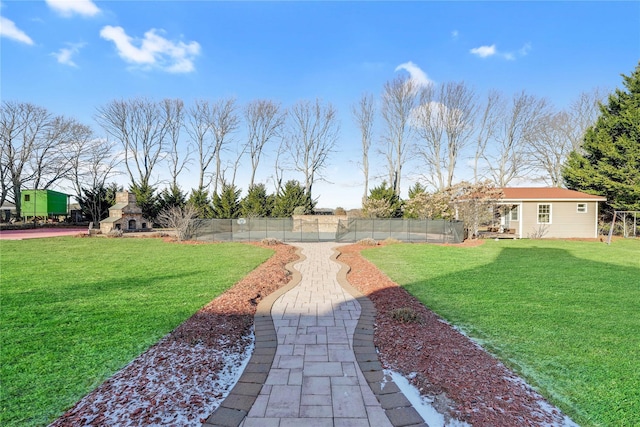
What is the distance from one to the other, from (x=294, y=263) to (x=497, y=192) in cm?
1306

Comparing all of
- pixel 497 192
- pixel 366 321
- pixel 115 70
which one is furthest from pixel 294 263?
pixel 497 192

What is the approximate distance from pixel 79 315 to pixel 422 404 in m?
4.76

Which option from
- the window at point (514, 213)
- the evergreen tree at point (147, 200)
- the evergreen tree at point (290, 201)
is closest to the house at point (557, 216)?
the window at point (514, 213)

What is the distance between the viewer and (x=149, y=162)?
1156 inches

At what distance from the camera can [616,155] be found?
1859 cm

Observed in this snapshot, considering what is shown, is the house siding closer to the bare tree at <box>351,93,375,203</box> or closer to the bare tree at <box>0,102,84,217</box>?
the bare tree at <box>351,93,375,203</box>

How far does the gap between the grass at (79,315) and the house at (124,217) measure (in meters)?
10.4

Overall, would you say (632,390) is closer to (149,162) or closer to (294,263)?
(294,263)

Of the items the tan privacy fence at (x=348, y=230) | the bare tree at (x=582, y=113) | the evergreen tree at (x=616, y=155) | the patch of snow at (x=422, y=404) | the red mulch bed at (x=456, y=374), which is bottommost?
the patch of snow at (x=422, y=404)

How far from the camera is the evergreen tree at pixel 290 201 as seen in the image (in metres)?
25.3

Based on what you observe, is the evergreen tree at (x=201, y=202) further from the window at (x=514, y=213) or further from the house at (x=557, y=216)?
the window at (x=514, y=213)

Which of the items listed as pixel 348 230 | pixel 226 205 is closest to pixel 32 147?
pixel 226 205

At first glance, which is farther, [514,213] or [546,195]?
[514,213]

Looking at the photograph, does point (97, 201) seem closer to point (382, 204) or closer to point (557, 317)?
point (382, 204)
